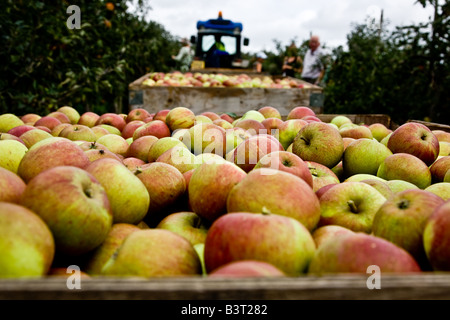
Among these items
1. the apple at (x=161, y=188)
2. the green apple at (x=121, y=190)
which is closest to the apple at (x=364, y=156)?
the apple at (x=161, y=188)

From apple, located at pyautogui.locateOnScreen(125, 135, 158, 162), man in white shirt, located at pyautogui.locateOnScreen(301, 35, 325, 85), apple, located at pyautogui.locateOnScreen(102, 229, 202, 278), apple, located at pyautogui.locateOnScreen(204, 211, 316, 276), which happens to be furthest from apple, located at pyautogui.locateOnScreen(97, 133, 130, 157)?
man in white shirt, located at pyautogui.locateOnScreen(301, 35, 325, 85)

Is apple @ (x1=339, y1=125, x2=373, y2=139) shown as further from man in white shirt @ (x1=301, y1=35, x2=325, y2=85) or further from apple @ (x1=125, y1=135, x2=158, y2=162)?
man in white shirt @ (x1=301, y1=35, x2=325, y2=85)

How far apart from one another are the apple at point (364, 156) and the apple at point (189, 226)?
1.26 m

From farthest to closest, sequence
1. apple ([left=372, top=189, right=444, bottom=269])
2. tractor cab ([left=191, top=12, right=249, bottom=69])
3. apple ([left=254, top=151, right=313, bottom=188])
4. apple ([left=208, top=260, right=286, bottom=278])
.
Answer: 1. tractor cab ([left=191, top=12, right=249, bottom=69])
2. apple ([left=254, top=151, right=313, bottom=188])
3. apple ([left=372, top=189, right=444, bottom=269])
4. apple ([left=208, top=260, right=286, bottom=278])

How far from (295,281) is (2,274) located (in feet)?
2.38

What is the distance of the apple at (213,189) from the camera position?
162cm

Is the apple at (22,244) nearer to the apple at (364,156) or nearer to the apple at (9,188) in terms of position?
the apple at (9,188)

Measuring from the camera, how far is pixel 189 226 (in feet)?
5.38

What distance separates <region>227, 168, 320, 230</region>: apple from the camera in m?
1.38

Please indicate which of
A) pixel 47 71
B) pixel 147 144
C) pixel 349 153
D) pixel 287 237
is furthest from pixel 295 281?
pixel 47 71

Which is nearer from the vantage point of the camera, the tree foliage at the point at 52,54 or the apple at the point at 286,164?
the apple at the point at 286,164

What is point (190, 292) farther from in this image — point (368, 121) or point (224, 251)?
point (368, 121)

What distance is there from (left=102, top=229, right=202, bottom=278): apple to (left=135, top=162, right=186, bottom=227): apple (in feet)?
1.91

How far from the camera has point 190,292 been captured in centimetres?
78
